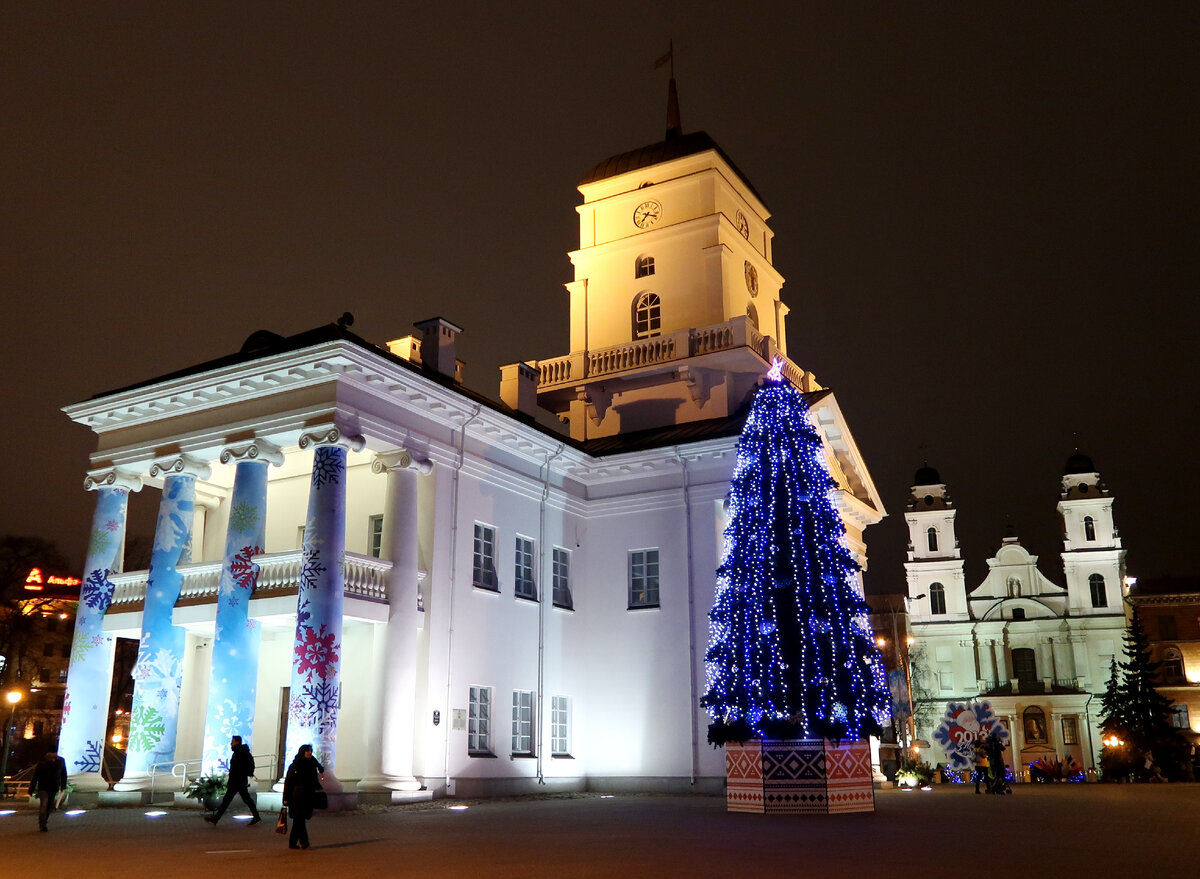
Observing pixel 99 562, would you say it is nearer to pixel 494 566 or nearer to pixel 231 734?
pixel 231 734

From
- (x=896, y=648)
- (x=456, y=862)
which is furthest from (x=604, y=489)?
(x=896, y=648)

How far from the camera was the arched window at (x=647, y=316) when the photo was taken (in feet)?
104

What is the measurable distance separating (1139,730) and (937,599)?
25535mm

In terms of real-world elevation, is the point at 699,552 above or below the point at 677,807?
above

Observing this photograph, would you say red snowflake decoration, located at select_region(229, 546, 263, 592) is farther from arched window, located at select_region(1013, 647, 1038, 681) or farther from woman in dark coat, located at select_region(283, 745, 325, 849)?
arched window, located at select_region(1013, 647, 1038, 681)

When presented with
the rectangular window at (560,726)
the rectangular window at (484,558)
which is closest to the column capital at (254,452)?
the rectangular window at (484,558)

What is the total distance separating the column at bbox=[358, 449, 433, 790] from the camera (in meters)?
19.1

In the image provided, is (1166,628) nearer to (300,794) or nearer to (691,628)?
(691,628)

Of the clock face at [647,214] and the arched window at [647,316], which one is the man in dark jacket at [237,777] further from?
the clock face at [647,214]

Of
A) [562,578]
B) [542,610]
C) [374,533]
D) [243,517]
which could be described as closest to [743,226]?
[562,578]

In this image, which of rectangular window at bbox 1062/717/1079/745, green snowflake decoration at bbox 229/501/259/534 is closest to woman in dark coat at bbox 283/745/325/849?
green snowflake decoration at bbox 229/501/259/534

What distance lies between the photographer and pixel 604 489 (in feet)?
88.8

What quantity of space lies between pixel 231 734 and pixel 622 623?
10.0 m

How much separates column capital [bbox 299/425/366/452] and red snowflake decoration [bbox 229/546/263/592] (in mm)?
2456
